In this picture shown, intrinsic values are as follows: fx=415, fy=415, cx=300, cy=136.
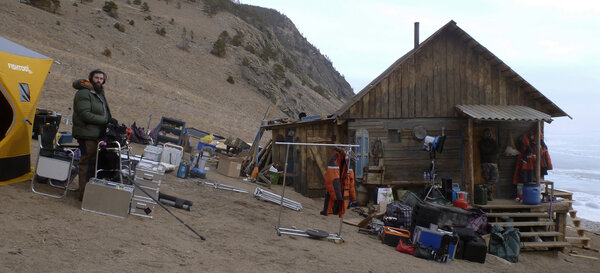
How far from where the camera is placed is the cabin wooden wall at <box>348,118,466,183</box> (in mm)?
13031

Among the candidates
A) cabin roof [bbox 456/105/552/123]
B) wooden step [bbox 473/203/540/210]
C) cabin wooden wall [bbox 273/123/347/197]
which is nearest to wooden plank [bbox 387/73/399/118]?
cabin wooden wall [bbox 273/123/347/197]

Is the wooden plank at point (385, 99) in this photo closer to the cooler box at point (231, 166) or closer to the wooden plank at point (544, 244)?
the cooler box at point (231, 166)

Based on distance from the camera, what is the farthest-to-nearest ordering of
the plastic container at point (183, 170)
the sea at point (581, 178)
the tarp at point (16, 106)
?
1. the sea at point (581, 178)
2. the plastic container at point (183, 170)
3. the tarp at point (16, 106)

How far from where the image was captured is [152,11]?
1652 inches

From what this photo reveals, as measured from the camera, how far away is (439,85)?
43.9 ft

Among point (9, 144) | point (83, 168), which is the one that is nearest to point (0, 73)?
point (9, 144)

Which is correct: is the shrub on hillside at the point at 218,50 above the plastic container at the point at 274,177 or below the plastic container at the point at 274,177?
above

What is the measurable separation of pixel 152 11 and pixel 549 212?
40021mm

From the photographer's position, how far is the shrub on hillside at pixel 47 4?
3019 cm

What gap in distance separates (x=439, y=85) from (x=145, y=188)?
9871mm

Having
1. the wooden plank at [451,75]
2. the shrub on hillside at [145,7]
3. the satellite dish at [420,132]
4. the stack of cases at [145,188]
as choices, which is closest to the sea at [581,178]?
the wooden plank at [451,75]

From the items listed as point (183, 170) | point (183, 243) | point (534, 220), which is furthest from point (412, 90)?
point (183, 243)

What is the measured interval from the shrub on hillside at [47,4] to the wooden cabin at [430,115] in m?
26.4

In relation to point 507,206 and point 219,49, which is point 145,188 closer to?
point 507,206
